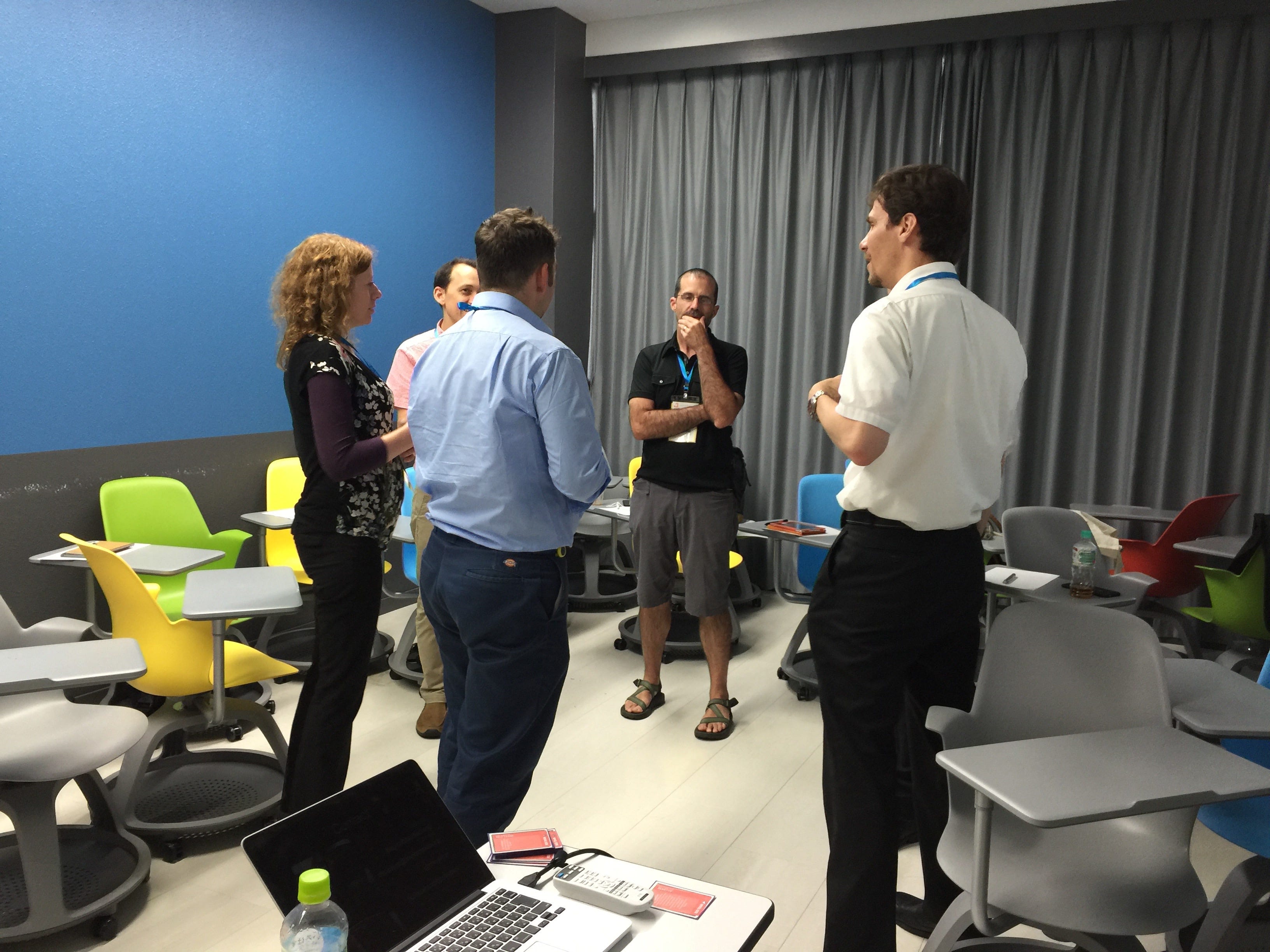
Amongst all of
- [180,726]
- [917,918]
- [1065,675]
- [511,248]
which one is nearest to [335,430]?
[511,248]

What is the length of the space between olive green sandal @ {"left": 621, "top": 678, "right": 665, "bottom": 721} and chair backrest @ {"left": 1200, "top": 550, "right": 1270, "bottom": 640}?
2.28 metres

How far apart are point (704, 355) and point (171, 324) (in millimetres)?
2242

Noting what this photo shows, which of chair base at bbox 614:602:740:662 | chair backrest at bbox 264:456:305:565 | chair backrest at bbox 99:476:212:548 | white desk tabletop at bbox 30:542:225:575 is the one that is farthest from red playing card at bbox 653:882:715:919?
chair backrest at bbox 264:456:305:565

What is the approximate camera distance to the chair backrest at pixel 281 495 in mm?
4340

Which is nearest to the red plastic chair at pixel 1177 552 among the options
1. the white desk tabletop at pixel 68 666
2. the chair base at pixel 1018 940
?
the chair base at pixel 1018 940

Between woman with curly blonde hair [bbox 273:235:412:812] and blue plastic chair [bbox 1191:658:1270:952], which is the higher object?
woman with curly blonde hair [bbox 273:235:412:812]

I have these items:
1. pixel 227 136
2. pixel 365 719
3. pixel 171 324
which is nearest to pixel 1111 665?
pixel 365 719

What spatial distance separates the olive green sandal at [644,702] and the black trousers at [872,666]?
1.70m

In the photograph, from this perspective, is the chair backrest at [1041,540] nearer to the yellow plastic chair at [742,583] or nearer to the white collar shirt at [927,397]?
the yellow plastic chair at [742,583]

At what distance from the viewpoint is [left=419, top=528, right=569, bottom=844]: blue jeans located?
2.05m

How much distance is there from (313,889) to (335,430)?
4.68 ft

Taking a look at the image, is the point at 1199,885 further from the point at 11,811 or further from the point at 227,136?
the point at 227,136

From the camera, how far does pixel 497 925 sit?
4.11 ft

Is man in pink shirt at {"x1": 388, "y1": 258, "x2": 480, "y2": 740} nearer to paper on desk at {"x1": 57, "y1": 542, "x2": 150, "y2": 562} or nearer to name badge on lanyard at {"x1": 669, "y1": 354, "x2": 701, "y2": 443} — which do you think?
name badge on lanyard at {"x1": 669, "y1": 354, "x2": 701, "y2": 443}
